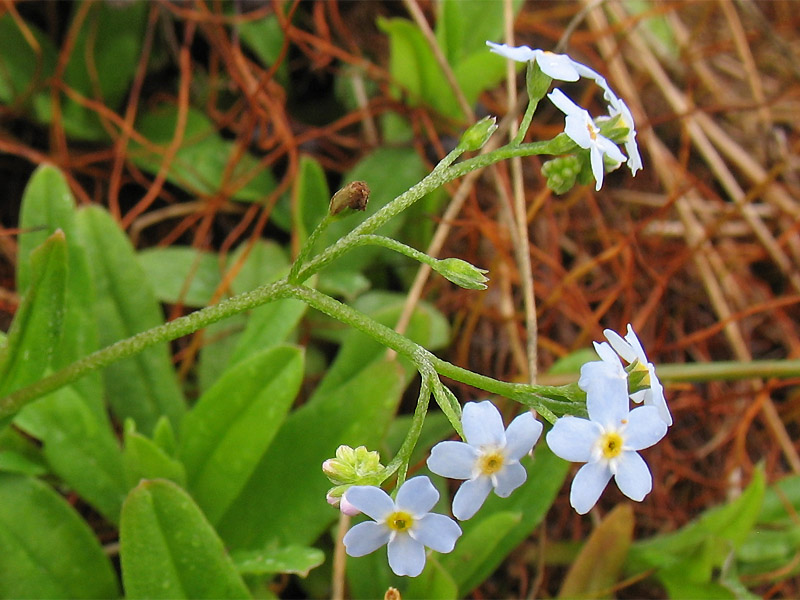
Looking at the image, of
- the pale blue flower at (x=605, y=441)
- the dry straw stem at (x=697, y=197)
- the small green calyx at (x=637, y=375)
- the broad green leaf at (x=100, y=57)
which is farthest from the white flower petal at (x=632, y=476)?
the broad green leaf at (x=100, y=57)

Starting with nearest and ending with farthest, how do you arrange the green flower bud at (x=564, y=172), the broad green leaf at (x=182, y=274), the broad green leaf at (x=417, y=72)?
the green flower bud at (x=564, y=172) < the broad green leaf at (x=182, y=274) < the broad green leaf at (x=417, y=72)

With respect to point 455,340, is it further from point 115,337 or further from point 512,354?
point 115,337

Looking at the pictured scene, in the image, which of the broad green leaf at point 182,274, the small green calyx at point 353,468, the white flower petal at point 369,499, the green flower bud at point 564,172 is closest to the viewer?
the white flower petal at point 369,499

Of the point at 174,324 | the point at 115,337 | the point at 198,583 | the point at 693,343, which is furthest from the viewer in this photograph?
the point at 693,343

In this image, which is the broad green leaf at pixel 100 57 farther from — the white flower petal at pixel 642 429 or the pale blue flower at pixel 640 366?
the white flower petal at pixel 642 429

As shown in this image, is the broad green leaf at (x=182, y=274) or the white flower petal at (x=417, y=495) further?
the broad green leaf at (x=182, y=274)

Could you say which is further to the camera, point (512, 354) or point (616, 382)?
point (512, 354)

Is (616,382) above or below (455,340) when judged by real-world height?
above

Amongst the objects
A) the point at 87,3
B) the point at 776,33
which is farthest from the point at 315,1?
the point at 776,33
